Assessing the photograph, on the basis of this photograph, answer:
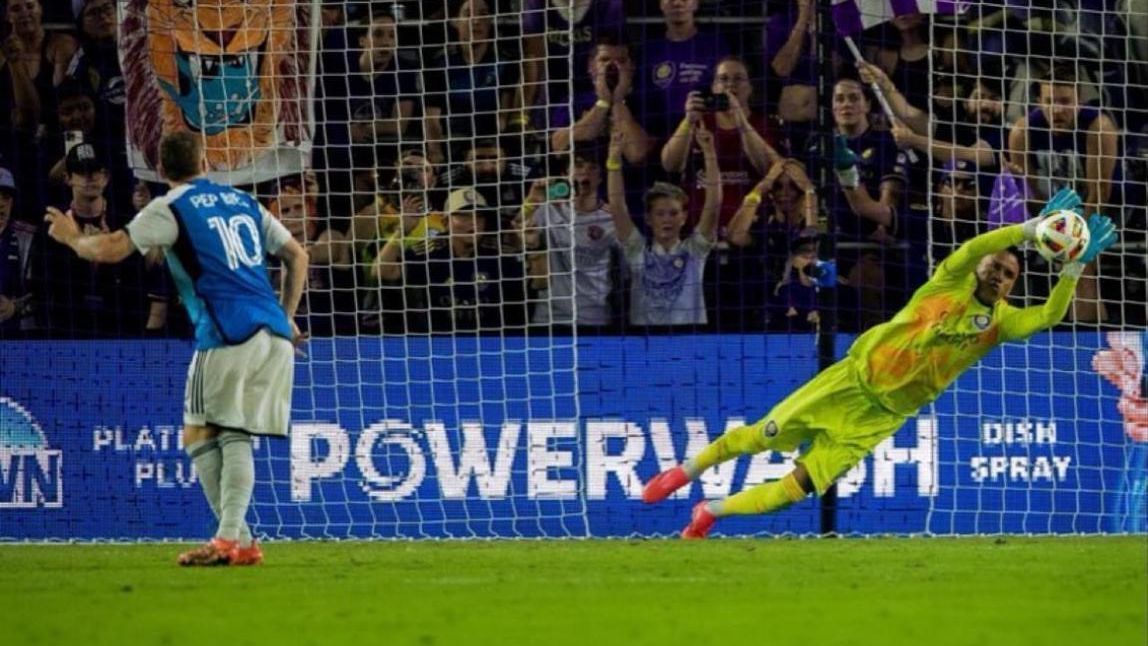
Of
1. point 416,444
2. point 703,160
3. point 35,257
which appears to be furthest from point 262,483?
point 703,160

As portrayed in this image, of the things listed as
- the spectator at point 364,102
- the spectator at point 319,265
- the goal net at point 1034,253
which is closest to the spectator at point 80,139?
the spectator at point 319,265

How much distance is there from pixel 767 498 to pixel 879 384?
1.01 metres

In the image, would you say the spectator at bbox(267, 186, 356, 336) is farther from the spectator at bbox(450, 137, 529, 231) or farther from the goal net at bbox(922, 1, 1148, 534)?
the goal net at bbox(922, 1, 1148, 534)

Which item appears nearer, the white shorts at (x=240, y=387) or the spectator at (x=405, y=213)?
the white shorts at (x=240, y=387)

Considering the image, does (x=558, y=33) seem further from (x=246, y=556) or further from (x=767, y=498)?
(x=246, y=556)

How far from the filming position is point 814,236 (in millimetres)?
15031

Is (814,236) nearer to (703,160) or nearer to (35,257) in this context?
(703,160)

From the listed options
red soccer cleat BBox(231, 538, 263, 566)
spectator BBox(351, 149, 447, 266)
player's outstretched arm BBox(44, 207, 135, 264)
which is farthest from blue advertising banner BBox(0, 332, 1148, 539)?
player's outstretched arm BBox(44, 207, 135, 264)

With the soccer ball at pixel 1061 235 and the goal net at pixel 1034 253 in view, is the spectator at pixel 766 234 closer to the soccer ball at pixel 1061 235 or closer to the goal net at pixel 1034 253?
the goal net at pixel 1034 253

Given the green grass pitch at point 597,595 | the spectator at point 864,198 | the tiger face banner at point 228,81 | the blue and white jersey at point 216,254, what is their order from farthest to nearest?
the tiger face banner at point 228,81 → the spectator at point 864,198 → the blue and white jersey at point 216,254 → the green grass pitch at point 597,595


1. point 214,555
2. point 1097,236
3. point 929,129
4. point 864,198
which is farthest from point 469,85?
point 214,555

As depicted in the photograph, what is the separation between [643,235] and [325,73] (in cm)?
254

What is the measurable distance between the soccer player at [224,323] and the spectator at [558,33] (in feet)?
15.6

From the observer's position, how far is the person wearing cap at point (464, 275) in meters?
15.6
